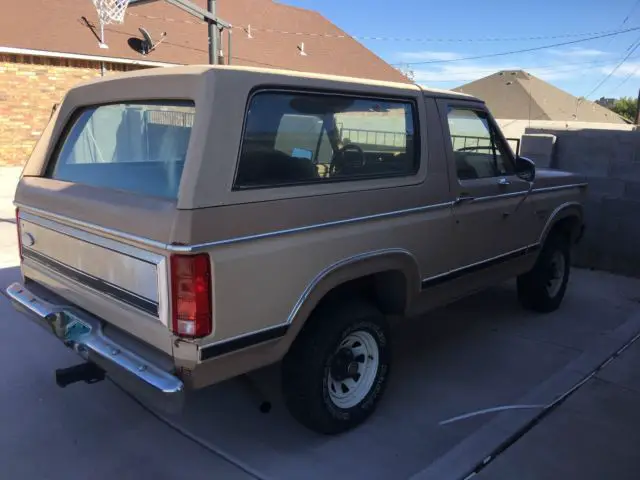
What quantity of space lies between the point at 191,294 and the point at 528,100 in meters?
36.4

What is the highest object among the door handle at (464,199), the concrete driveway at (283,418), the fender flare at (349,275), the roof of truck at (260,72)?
the roof of truck at (260,72)

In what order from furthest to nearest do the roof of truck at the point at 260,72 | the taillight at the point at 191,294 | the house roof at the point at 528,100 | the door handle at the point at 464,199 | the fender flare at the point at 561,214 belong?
the house roof at the point at 528,100 < the fender flare at the point at 561,214 < the door handle at the point at 464,199 < the roof of truck at the point at 260,72 < the taillight at the point at 191,294

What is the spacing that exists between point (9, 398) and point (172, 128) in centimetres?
212

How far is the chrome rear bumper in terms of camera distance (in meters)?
2.51

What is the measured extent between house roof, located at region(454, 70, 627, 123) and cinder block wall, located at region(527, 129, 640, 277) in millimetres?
27604

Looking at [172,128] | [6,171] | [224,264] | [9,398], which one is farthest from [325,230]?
[6,171]

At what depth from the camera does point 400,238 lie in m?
3.42

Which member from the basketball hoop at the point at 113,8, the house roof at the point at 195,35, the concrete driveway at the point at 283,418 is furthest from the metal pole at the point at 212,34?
the concrete driveway at the point at 283,418

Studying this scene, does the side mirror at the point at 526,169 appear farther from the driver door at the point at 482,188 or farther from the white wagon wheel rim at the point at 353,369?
the white wagon wheel rim at the point at 353,369

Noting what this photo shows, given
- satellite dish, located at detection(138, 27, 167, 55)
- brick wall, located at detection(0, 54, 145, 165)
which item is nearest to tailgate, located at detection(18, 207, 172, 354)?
brick wall, located at detection(0, 54, 145, 165)

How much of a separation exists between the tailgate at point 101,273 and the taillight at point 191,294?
0.19ft

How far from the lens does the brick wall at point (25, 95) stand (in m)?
16.0

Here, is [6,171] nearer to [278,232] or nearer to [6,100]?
[6,100]

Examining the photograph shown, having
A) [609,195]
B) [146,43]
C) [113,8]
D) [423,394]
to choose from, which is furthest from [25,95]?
[423,394]
